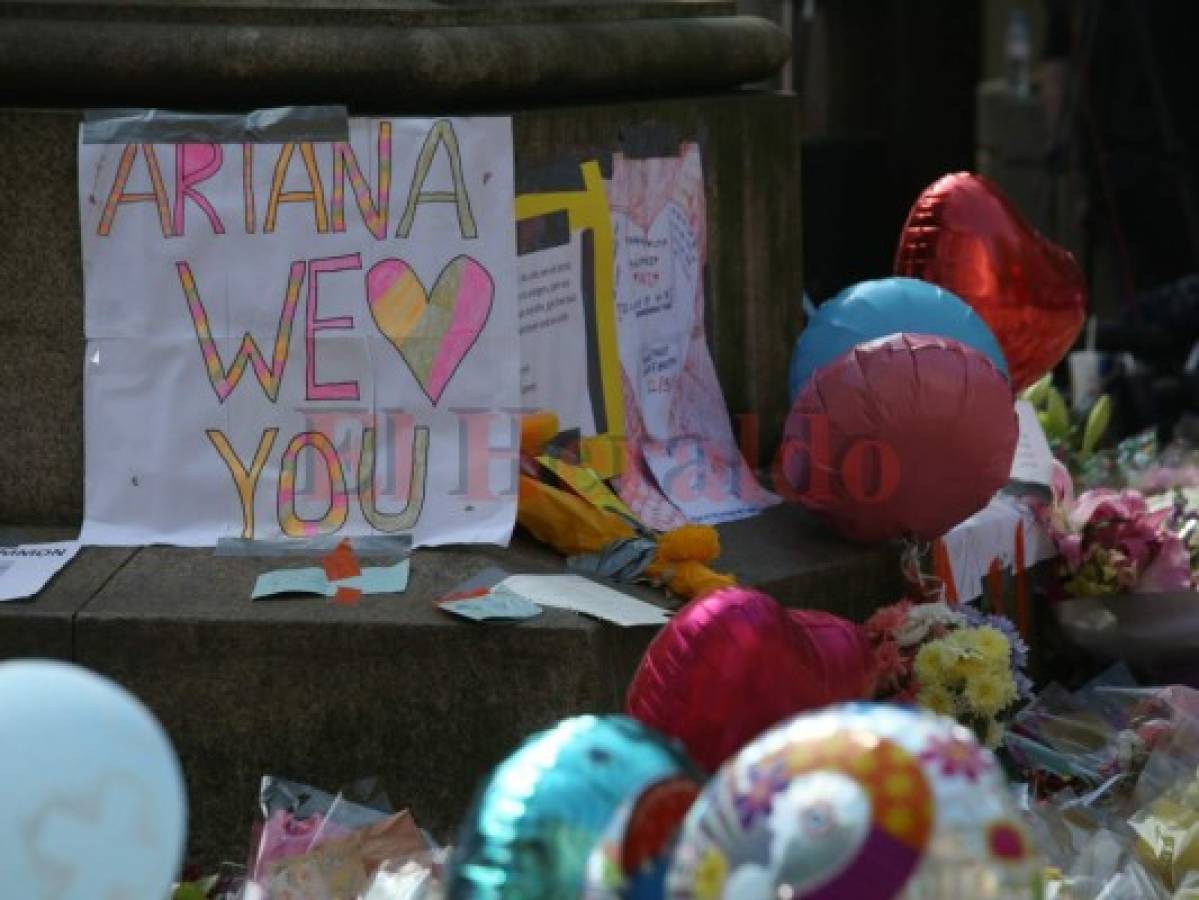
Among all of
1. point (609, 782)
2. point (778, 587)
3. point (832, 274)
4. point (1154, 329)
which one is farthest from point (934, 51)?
point (609, 782)

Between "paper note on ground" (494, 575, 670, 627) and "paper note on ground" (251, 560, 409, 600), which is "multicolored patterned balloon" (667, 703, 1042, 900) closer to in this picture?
"paper note on ground" (494, 575, 670, 627)

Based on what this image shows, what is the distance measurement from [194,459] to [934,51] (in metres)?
9.59

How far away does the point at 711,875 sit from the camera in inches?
103

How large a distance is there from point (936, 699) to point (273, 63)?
187 cm

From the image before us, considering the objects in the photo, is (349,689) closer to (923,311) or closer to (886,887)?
(923,311)

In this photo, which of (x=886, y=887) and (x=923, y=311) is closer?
(x=886, y=887)

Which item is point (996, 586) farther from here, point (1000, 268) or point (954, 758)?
point (954, 758)

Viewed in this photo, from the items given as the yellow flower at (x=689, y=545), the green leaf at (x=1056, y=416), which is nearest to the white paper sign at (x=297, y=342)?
the yellow flower at (x=689, y=545)

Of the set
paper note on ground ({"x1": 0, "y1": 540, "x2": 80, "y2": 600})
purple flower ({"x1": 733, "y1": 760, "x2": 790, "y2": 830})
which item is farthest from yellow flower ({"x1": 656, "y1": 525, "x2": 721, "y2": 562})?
purple flower ({"x1": 733, "y1": 760, "x2": 790, "y2": 830})

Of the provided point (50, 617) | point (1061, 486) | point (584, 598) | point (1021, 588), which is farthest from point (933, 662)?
point (50, 617)

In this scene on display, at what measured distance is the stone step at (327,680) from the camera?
15.1 feet

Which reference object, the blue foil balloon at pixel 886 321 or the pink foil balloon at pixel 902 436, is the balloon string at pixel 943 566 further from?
the blue foil balloon at pixel 886 321

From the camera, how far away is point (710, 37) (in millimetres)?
5859

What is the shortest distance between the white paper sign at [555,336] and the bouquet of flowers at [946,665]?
2.83 feet
